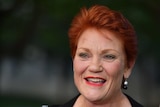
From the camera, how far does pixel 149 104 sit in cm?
571

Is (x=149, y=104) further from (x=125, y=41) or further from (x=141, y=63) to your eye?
(x=125, y=41)

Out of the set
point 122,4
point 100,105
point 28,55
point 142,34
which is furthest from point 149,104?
point 100,105

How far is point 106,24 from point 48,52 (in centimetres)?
403

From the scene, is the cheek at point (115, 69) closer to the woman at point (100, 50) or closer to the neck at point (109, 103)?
the woman at point (100, 50)

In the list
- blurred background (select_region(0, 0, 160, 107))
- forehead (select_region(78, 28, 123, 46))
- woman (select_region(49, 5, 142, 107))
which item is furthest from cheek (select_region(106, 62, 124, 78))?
blurred background (select_region(0, 0, 160, 107))

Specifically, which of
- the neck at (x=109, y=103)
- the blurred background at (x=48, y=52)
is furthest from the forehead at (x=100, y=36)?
the blurred background at (x=48, y=52)

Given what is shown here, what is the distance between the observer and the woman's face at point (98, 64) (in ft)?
6.16

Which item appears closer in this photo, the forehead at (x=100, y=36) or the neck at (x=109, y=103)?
the forehead at (x=100, y=36)

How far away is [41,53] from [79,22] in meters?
3.94

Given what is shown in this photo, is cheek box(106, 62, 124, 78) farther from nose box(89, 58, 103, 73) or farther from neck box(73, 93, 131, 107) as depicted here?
neck box(73, 93, 131, 107)

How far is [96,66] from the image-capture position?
6.10ft

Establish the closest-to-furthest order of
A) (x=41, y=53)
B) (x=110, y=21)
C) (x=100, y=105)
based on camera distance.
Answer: (x=110, y=21) → (x=100, y=105) → (x=41, y=53)

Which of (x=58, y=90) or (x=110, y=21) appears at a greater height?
(x=110, y=21)

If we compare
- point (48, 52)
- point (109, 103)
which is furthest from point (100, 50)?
point (48, 52)
